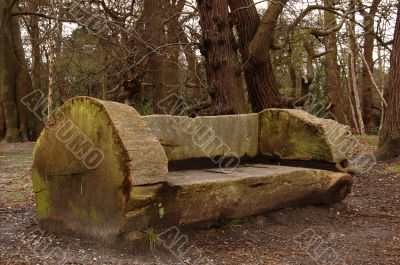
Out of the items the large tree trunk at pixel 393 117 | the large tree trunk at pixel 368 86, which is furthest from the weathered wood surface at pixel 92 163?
the large tree trunk at pixel 368 86

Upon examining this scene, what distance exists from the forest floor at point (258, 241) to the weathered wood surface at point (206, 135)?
999 mm

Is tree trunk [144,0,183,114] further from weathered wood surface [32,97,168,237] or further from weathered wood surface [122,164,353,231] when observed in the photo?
weathered wood surface [32,97,168,237]

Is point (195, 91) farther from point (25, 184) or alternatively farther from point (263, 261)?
point (263, 261)

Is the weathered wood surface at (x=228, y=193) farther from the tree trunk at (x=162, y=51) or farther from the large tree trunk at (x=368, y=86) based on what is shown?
the large tree trunk at (x=368, y=86)

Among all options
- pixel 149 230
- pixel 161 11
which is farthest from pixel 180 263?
pixel 161 11

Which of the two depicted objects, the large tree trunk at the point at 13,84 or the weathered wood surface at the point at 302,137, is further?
the large tree trunk at the point at 13,84

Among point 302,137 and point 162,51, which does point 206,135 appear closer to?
point 302,137

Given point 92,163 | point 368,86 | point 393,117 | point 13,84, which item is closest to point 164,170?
point 92,163

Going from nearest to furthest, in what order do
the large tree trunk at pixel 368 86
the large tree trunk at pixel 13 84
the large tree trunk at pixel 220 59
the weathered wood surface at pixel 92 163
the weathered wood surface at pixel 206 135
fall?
the weathered wood surface at pixel 92 163
the weathered wood surface at pixel 206 135
the large tree trunk at pixel 220 59
the large tree trunk at pixel 13 84
the large tree trunk at pixel 368 86

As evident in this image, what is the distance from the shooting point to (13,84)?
16.7 metres

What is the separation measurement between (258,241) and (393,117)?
16.7 feet

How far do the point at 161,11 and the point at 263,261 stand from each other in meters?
9.11


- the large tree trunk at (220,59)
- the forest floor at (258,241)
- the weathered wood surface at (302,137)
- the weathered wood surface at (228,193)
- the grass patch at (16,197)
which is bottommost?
the forest floor at (258,241)

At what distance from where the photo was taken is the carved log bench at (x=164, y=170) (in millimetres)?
3867
